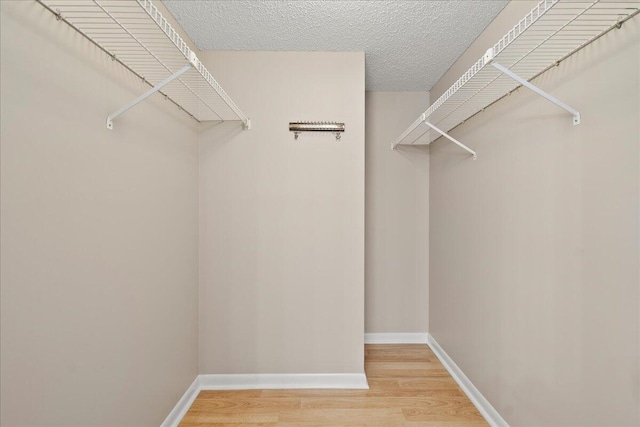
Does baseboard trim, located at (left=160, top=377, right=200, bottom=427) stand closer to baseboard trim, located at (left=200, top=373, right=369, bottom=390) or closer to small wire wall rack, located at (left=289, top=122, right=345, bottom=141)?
baseboard trim, located at (left=200, top=373, right=369, bottom=390)

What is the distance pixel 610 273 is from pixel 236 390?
2.23 metres

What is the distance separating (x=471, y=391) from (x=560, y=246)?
131cm

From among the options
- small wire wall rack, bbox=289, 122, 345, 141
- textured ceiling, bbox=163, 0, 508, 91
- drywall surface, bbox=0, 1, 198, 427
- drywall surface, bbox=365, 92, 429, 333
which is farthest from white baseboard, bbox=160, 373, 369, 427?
textured ceiling, bbox=163, 0, 508, 91

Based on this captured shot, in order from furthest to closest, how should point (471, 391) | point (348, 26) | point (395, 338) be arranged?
point (395, 338)
point (471, 391)
point (348, 26)

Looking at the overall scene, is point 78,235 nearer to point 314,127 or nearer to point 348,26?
point 314,127

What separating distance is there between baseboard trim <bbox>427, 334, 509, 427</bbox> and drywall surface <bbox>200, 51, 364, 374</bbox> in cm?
74

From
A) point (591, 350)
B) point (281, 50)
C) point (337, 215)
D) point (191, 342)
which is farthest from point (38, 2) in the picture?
point (591, 350)

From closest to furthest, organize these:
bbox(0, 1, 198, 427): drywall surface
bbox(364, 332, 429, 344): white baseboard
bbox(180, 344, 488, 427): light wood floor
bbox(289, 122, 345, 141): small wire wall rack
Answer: bbox(0, 1, 198, 427): drywall surface
bbox(180, 344, 488, 427): light wood floor
bbox(289, 122, 345, 141): small wire wall rack
bbox(364, 332, 429, 344): white baseboard

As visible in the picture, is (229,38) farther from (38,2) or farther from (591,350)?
(591,350)

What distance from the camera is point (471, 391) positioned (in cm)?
206

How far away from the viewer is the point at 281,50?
2195mm

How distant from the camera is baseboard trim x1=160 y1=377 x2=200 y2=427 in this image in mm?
1764

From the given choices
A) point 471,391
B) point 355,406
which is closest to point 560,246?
point 471,391

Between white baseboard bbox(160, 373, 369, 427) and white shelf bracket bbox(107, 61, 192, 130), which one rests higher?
white shelf bracket bbox(107, 61, 192, 130)
